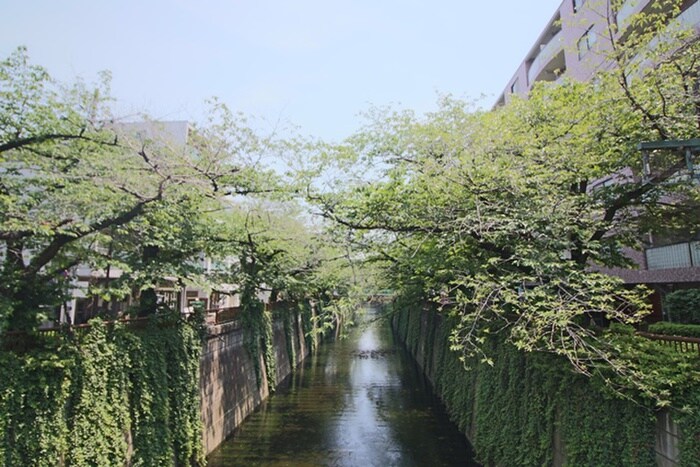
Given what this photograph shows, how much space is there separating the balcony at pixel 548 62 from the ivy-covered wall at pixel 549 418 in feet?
59.4

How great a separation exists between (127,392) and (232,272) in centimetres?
721

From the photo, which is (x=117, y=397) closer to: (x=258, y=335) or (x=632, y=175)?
(x=258, y=335)

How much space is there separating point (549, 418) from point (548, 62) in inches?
828

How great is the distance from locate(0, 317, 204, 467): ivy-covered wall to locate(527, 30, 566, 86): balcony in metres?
23.3

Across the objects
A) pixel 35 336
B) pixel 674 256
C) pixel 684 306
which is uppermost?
pixel 674 256

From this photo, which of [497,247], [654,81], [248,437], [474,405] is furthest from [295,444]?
[654,81]

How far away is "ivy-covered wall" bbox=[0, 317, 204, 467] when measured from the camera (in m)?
7.32

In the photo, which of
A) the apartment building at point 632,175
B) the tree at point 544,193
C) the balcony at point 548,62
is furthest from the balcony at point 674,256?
the balcony at point 548,62

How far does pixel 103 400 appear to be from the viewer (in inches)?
343

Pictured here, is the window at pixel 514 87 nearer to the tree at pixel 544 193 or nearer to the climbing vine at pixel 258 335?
the tree at pixel 544 193

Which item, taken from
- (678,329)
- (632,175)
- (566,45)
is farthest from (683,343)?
(566,45)

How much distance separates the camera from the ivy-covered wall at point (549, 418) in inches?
261

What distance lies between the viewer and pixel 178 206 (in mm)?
11047

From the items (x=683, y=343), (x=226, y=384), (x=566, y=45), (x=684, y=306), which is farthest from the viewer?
(x=566, y=45)
